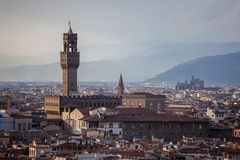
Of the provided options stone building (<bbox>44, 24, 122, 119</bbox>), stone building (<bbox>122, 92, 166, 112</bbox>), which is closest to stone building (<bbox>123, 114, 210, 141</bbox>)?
stone building (<bbox>44, 24, 122, 119</bbox>)

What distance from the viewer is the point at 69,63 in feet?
325

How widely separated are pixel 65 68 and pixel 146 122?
22630 mm

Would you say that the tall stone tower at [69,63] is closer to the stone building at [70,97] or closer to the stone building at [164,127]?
the stone building at [70,97]

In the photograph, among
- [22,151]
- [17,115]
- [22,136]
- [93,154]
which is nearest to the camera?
[93,154]

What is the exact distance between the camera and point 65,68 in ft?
325

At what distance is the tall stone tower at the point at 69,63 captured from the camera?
97.9 m

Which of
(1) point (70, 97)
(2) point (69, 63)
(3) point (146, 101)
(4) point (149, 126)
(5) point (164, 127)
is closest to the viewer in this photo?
(4) point (149, 126)

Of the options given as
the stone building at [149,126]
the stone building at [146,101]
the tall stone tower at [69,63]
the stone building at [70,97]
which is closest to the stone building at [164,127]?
the stone building at [149,126]

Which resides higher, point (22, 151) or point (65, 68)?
point (65, 68)

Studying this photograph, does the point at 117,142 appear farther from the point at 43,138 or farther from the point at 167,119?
the point at 167,119

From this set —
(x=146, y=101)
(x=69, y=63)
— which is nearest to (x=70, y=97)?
(x=69, y=63)

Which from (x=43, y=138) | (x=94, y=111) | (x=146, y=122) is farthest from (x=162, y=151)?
(x=94, y=111)

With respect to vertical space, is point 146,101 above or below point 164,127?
above

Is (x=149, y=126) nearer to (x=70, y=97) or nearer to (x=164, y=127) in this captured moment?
(x=164, y=127)
